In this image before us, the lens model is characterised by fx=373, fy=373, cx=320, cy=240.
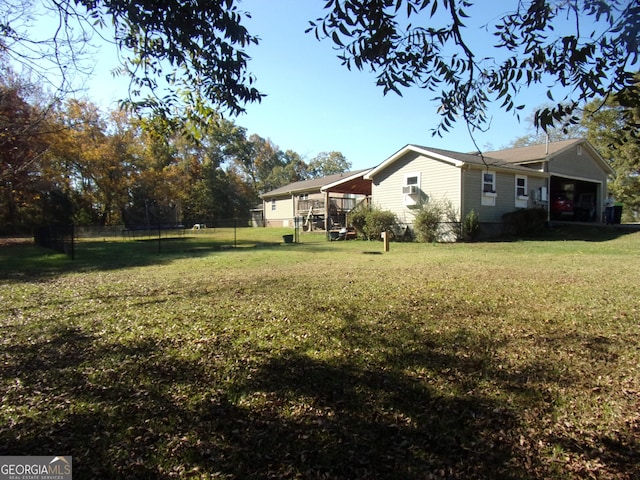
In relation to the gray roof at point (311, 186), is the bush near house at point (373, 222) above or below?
below

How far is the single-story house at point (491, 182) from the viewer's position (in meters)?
17.4

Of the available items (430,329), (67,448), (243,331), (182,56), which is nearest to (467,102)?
(430,329)

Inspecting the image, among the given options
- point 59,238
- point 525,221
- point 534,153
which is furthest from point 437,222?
point 59,238

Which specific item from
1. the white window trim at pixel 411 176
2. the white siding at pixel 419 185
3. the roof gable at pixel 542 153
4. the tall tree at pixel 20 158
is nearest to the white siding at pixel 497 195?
the white siding at pixel 419 185

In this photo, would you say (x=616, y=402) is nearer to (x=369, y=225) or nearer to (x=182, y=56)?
(x=182, y=56)

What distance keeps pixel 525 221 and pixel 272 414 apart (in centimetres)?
1816

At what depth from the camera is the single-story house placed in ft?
57.1

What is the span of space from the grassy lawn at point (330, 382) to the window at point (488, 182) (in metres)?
12.0

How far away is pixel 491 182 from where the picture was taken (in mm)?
17984

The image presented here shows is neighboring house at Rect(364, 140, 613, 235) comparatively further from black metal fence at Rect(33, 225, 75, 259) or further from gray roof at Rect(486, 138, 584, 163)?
black metal fence at Rect(33, 225, 75, 259)

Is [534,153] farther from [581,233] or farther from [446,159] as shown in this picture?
[446,159]

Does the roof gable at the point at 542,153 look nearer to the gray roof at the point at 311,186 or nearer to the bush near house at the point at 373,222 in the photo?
the bush near house at the point at 373,222

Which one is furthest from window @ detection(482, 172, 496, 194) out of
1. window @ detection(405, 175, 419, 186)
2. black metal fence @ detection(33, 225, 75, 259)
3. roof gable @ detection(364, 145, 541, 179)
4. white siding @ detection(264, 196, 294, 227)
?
white siding @ detection(264, 196, 294, 227)

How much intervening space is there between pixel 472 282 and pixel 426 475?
219 inches
